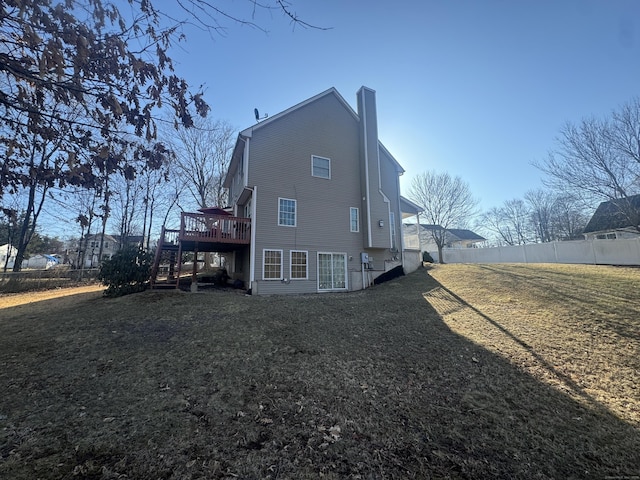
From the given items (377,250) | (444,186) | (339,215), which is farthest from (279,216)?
(444,186)

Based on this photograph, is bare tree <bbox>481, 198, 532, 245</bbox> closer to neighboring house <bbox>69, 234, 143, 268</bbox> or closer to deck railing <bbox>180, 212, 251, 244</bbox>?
deck railing <bbox>180, 212, 251, 244</bbox>

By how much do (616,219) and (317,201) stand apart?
74.4 ft

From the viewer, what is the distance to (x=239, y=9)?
2.92 m

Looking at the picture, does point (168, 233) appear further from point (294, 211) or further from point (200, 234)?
point (294, 211)

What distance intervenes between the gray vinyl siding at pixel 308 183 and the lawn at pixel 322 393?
215 inches

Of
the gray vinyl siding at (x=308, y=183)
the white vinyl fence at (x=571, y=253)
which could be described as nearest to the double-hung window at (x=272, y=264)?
the gray vinyl siding at (x=308, y=183)

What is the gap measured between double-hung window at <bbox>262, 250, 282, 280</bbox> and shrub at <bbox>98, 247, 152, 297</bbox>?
14.9 ft

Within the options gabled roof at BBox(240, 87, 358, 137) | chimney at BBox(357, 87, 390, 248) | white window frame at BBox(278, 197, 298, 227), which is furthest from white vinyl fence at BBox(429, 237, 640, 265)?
white window frame at BBox(278, 197, 298, 227)

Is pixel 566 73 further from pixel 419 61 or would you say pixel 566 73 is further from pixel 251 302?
pixel 251 302

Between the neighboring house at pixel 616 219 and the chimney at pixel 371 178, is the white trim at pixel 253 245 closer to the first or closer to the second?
the chimney at pixel 371 178

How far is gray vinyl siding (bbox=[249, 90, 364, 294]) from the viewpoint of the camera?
1278 cm

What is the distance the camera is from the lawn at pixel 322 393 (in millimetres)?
2729

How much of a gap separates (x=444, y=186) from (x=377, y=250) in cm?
1404

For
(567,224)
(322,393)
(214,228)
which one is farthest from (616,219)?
(214,228)
